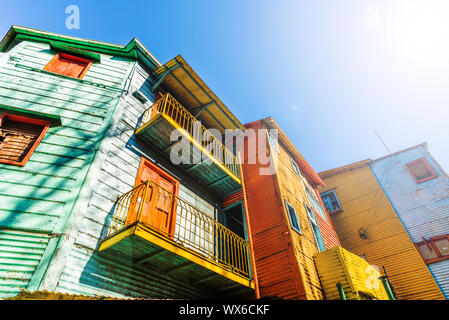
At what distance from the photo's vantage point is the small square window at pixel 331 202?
20.1 meters

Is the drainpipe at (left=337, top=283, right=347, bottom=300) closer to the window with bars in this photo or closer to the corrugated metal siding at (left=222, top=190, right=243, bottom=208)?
the window with bars

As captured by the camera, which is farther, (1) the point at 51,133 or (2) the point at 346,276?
(2) the point at 346,276

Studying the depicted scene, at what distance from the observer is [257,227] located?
10.9m

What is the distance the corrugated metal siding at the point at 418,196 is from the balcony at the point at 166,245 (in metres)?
14.1

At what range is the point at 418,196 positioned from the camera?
17.8 meters

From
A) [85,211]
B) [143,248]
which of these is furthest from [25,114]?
[143,248]

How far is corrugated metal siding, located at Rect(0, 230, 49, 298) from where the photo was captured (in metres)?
4.30

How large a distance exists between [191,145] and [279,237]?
16.9 ft

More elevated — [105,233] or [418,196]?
[418,196]

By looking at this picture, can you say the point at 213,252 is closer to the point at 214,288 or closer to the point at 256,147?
the point at 214,288

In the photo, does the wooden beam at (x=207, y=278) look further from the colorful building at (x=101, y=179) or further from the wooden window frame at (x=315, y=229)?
the wooden window frame at (x=315, y=229)

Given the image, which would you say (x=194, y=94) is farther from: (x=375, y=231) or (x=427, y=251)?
(x=427, y=251)

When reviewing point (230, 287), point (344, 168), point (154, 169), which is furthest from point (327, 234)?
point (154, 169)

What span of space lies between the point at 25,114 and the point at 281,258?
9475mm
